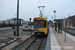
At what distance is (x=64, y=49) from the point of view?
6000mm

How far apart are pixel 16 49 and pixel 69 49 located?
3909mm

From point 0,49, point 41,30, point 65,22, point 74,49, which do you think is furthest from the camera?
point 41,30

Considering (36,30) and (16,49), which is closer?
(16,49)

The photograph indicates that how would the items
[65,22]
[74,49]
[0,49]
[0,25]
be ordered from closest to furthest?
[74,49] → [0,49] → [65,22] → [0,25]

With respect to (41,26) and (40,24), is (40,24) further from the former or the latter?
(41,26)

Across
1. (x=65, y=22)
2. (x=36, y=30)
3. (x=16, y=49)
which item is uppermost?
(x=65, y=22)

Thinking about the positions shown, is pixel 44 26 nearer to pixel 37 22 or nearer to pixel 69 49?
pixel 37 22

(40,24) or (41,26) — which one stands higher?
(40,24)

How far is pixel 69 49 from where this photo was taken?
601 centimetres

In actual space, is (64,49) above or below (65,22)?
below

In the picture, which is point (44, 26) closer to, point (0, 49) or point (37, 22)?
point (37, 22)

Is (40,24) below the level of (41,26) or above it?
above

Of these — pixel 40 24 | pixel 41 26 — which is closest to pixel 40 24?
pixel 40 24

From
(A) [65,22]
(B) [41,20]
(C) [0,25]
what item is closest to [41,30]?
(B) [41,20]
